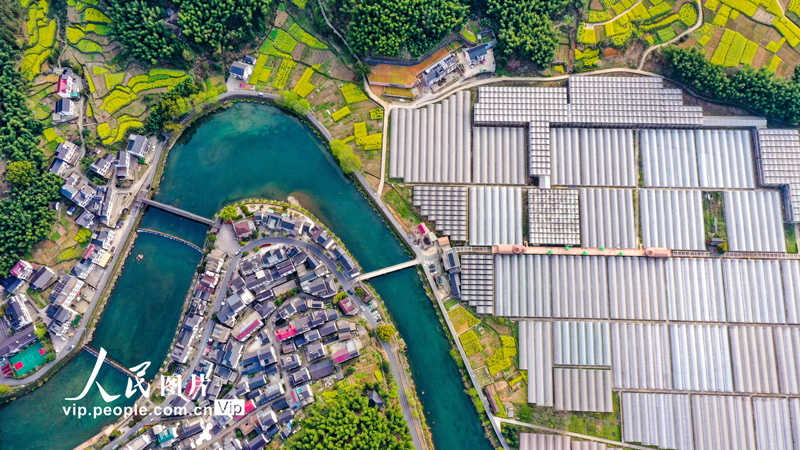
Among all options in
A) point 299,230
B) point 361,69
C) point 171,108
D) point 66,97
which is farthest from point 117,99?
point 361,69

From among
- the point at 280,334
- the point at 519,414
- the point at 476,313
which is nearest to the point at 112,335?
the point at 280,334

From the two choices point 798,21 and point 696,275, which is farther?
point 798,21

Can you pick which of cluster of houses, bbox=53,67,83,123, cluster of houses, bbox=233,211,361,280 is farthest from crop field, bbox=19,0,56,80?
cluster of houses, bbox=233,211,361,280

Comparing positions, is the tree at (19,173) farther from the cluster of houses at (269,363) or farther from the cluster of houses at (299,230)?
the cluster of houses at (269,363)

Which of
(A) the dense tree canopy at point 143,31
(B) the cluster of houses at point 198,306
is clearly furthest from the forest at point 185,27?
(B) the cluster of houses at point 198,306

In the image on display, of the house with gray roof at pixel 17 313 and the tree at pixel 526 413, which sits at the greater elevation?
the house with gray roof at pixel 17 313

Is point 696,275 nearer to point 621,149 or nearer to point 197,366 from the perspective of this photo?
point 621,149
